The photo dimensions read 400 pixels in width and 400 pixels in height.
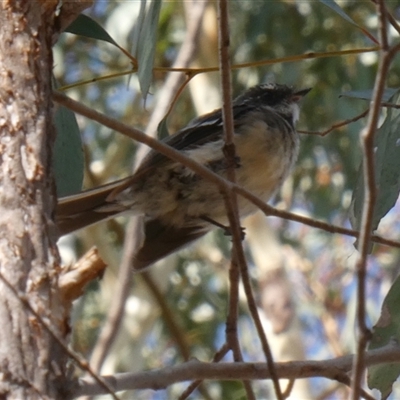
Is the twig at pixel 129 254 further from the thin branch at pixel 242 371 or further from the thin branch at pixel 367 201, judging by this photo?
the thin branch at pixel 367 201

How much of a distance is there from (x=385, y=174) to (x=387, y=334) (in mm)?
381

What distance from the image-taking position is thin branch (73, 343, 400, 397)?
5.15 feet

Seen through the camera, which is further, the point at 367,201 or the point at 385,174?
the point at 385,174

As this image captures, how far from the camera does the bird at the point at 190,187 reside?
2.92 m

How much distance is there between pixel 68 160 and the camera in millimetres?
2170

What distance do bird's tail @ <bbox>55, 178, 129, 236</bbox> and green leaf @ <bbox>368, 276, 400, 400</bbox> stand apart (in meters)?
1.06

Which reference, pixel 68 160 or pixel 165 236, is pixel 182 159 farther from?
pixel 165 236

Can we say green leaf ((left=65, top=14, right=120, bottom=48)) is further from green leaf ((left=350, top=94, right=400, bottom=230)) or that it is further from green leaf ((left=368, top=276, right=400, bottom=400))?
green leaf ((left=368, top=276, right=400, bottom=400))

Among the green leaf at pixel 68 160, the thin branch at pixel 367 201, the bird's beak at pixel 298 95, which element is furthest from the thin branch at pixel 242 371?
the bird's beak at pixel 298 95

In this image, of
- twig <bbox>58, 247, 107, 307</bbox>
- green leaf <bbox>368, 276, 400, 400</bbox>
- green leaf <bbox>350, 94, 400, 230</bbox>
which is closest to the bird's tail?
green leaf <bbox>350, 94, 400, 230</bbox>

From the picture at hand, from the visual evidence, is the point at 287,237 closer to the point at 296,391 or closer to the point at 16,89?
the point at 296,391

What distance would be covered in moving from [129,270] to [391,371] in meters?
1.18

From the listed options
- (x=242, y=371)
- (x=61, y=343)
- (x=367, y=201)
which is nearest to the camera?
(x=367, y=201)

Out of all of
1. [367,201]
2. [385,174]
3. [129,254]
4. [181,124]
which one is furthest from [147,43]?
[181,124]
